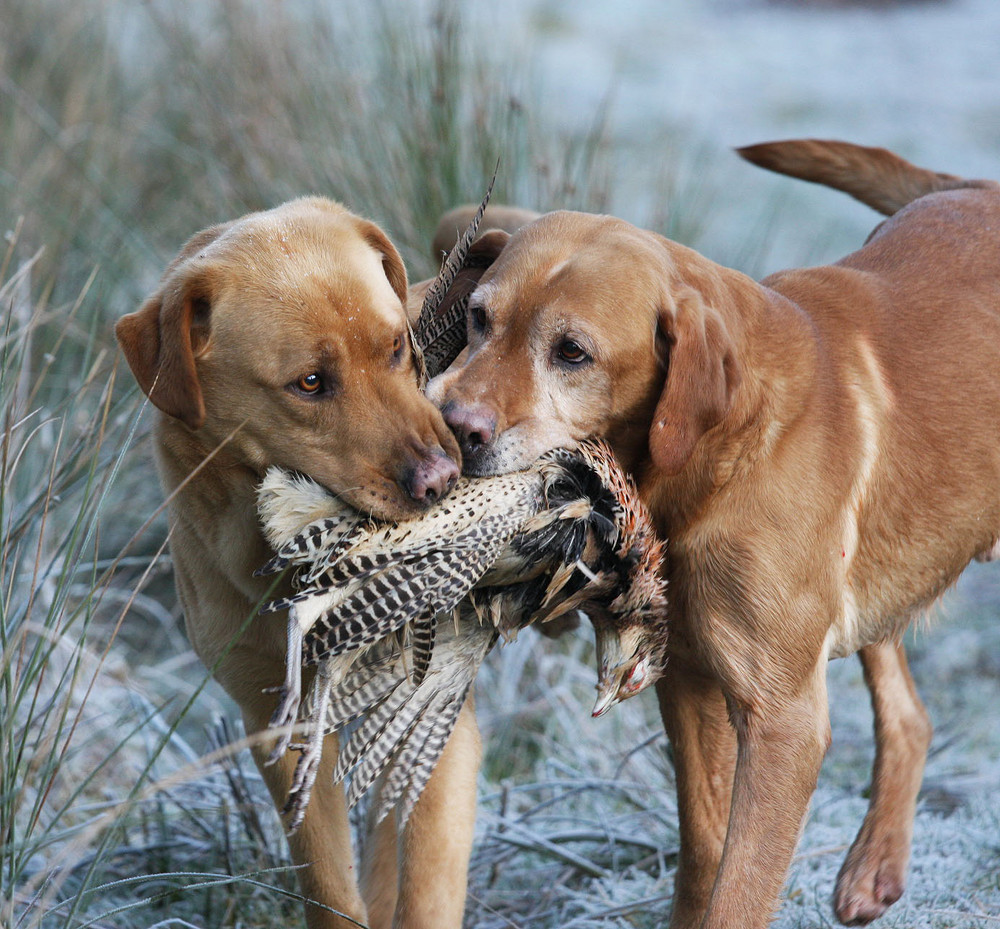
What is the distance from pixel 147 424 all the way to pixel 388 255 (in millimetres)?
1454

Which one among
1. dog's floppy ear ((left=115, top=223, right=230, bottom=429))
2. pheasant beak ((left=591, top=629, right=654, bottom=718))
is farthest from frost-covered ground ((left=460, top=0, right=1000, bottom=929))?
dog's floppy ear ((left=115, top=223, right=230, bottom=429))

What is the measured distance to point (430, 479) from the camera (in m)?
2.40

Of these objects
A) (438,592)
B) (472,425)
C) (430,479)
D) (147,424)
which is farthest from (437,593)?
(147,424)

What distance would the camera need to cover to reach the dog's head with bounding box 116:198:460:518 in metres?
2.54

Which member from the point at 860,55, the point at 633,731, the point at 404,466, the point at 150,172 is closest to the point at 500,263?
the point at 404,466

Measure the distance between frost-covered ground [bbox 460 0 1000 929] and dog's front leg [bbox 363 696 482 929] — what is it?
0.37m

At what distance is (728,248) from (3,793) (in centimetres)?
507

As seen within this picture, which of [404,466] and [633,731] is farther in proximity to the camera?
[633,731]

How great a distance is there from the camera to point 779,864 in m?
2.57

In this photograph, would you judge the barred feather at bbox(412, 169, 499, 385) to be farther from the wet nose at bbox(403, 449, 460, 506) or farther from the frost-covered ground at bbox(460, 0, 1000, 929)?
the frost-covered ground at bbox(460, 0, 1000, 929)

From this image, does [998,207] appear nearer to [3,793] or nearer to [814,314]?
[814,314]

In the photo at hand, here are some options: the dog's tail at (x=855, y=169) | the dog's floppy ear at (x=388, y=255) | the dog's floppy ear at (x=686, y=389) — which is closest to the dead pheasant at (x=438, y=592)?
the dog's floppy ear at (x=686, y=389)

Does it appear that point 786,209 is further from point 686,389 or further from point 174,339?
point 174,339

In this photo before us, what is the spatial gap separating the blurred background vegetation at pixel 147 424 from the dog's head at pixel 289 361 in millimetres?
204
